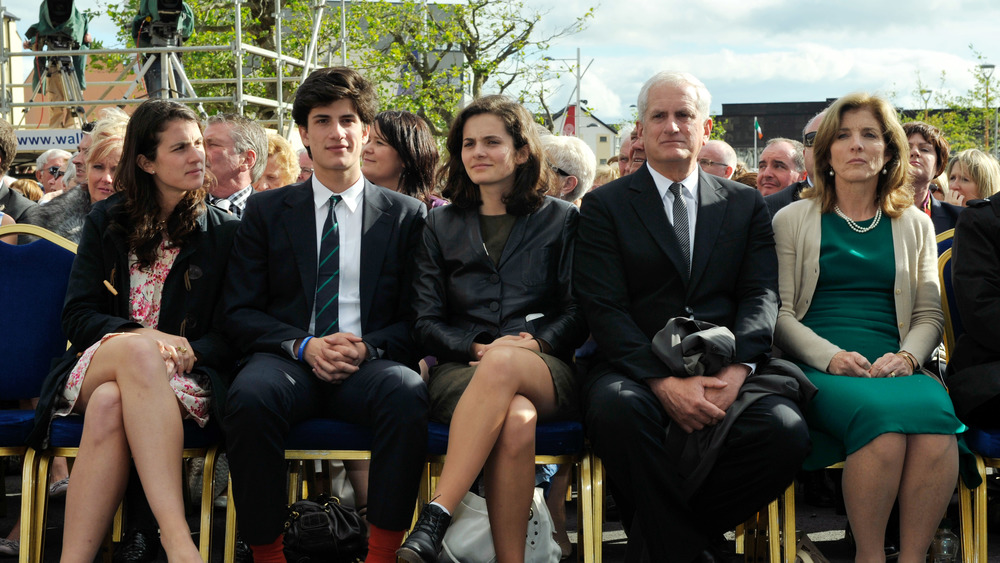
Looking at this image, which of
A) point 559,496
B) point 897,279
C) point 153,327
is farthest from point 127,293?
point 897,279

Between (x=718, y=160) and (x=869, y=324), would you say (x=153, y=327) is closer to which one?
(x=869, y=324)

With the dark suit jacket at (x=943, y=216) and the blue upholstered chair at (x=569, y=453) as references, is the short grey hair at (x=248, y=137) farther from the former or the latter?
the dark suit jacket at (x=943, y=216)

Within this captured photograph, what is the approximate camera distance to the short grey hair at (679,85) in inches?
144

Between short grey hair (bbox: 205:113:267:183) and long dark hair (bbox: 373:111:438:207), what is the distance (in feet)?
2.21

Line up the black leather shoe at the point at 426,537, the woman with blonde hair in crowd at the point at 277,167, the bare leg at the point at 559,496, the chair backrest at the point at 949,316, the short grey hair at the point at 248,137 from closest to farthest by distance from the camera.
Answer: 1. the black leather shoe at the point at 426,537
2. the chair backrest at the point at 949,316
3. the bare leg at the point at 559,496
4. the short grey hair at the point at 248,137
5. the woman with blonde hair in crowd at the point at 277,167

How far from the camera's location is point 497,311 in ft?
11.8

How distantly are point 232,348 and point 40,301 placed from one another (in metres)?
0.82

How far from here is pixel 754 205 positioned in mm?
3633

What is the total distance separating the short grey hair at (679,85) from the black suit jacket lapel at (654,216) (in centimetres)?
27

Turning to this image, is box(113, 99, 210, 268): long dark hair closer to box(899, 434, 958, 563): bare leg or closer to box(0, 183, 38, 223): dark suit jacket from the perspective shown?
box(899, 434, 958, 563): bare leg

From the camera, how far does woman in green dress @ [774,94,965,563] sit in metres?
3.14

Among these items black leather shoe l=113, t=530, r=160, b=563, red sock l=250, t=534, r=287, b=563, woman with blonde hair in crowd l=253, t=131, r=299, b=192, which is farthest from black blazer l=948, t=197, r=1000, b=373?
woman with blonde hair in crowd l=253, t=131, r=299, b=192

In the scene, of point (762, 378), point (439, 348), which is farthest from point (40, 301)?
point (762, 378)

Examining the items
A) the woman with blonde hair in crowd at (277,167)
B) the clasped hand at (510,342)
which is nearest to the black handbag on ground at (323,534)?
the clasped hand at (510,342)
